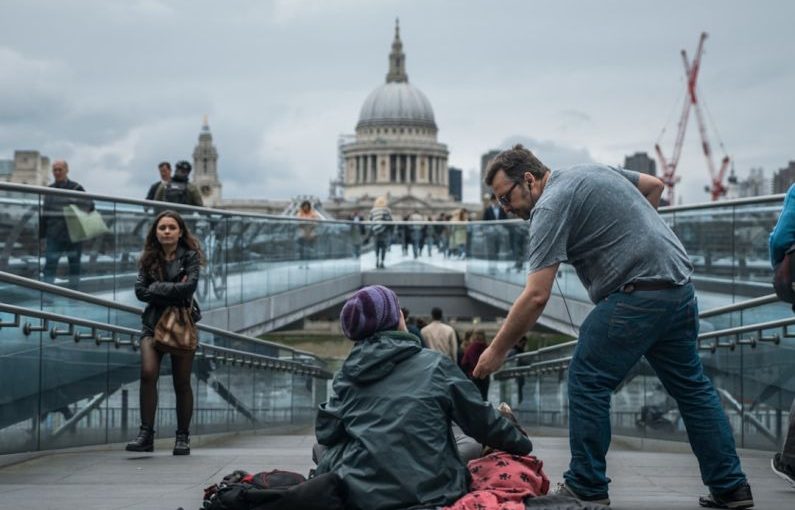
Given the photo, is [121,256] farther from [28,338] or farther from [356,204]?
[356,204]

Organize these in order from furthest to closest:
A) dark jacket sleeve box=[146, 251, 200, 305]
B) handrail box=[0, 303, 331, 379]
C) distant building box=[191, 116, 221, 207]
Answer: distant building box=[191, 116, 221, 207]
dark jacket sleeve box=[146, 251, 200, 305]
handrail box=[0, 303, 331, 379]

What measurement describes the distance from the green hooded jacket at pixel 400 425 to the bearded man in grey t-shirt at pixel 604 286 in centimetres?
34

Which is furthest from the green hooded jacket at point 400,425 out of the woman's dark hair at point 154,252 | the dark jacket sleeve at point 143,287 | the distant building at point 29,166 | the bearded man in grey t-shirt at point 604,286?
the distant building at point 29,166

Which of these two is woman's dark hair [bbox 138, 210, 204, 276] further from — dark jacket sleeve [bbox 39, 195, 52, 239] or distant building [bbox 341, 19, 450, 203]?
distant building [bbox 341, 19, 450, 203]

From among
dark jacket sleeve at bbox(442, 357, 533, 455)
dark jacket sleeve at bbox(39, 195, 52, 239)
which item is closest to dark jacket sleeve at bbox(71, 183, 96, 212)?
dark jacket sleeve at bbox(39, 195, 52, 239)

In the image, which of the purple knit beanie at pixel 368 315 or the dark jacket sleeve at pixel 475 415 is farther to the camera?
the purple knit beanie at pixel 368 315

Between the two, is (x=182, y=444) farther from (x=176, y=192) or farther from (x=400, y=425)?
(x=176, y=192)

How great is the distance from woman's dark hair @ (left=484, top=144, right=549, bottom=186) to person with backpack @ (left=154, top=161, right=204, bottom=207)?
35.7 ft

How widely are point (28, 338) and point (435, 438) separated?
13.8 feet

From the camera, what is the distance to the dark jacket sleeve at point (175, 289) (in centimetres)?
855

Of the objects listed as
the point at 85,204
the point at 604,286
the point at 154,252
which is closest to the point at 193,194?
the point at 85,204

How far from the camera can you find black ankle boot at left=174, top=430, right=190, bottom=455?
875 centimetres

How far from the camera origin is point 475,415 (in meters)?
5.38

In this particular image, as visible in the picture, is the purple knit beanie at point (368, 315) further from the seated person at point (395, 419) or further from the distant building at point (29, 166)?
the distant building at point (29, 166)
